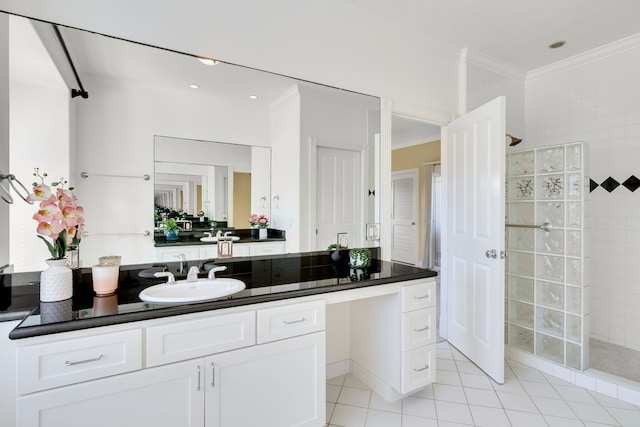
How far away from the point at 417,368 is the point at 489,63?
8.90 ft

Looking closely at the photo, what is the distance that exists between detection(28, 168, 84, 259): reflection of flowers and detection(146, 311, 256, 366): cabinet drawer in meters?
0.60

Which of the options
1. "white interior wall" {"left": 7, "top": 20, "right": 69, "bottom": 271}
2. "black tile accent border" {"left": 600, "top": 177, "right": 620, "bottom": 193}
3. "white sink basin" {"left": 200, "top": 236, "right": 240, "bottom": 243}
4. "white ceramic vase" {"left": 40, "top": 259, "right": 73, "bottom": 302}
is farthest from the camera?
"black tile accent border" {"left": 600, "top": 177, "right": 620, "bottom": 193}

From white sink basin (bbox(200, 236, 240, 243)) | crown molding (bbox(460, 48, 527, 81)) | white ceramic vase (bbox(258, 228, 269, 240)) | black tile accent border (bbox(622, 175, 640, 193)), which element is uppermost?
crown molding (bbox(460, 48, 527, 81))

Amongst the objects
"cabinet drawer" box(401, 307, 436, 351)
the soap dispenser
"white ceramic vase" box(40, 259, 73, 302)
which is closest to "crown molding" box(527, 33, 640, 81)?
"cabinet drawer" box(401, 307, 436, 351)

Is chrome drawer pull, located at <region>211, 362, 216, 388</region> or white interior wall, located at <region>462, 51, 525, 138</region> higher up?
white interior wall, located at <region>462, 51, 525, 138</region>

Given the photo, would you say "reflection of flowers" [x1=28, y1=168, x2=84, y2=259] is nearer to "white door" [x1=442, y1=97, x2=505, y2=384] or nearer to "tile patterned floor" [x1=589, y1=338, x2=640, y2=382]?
"white door" [x1=442, y1=97, x2=505, y2=384]

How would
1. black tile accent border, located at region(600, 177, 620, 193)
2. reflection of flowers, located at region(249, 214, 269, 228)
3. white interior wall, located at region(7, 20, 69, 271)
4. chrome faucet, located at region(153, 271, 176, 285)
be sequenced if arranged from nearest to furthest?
white interior wall, located at region(7, 20, 69, 271)
chrome faucet, located at region(153, 271, 176, 285)
reflection of flowers, located at region(249, 214, 269, 228)
black tile accent border, located at region(600, 177, 620, 193)

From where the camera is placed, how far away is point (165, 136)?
1765 mm

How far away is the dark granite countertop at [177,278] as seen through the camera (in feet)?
3.69

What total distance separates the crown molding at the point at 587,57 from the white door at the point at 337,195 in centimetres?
227

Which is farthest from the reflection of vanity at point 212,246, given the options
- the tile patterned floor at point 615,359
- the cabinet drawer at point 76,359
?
the tile patterned floor at point 615,359

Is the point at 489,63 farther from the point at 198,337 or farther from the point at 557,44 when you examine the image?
the point at 198,337

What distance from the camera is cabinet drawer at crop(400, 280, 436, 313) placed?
74.6 inches

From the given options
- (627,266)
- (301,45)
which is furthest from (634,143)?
(301,45)
